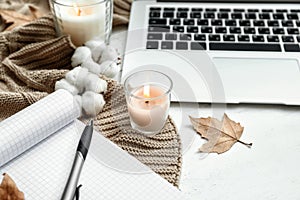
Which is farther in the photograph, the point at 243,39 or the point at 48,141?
the point at 243,39

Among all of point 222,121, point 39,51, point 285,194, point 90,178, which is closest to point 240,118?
point 222,121

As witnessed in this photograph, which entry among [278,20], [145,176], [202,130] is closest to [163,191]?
[145,176]

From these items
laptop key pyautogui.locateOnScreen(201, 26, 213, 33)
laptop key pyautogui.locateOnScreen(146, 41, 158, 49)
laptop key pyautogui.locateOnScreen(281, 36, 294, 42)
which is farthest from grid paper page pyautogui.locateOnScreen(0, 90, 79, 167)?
laptop key pyautogui.locateOnScreen(281, 36, 294, 42)

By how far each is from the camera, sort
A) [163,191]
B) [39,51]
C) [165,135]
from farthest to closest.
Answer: [39,51] → [165,135] → [163,191]

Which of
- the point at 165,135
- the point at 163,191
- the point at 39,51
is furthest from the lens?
the point at 39,51

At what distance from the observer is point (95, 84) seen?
844mm

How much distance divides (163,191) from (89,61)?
301 mm

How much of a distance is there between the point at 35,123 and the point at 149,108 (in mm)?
170

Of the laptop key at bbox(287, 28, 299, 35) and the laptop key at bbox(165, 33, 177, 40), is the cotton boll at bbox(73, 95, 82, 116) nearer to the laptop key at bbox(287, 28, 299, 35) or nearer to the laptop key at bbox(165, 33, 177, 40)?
the laptop key at bbox(165, 33, 177, 40)

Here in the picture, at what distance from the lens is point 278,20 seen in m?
1.00

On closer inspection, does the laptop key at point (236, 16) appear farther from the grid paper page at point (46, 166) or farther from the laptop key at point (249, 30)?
the grid paper page at point (46, 166)

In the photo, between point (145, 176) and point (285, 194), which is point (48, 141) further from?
point (285, 194)

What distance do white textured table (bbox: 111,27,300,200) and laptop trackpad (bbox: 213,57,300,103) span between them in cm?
2

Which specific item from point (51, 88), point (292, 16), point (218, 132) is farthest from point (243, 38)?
point (51, 88)
